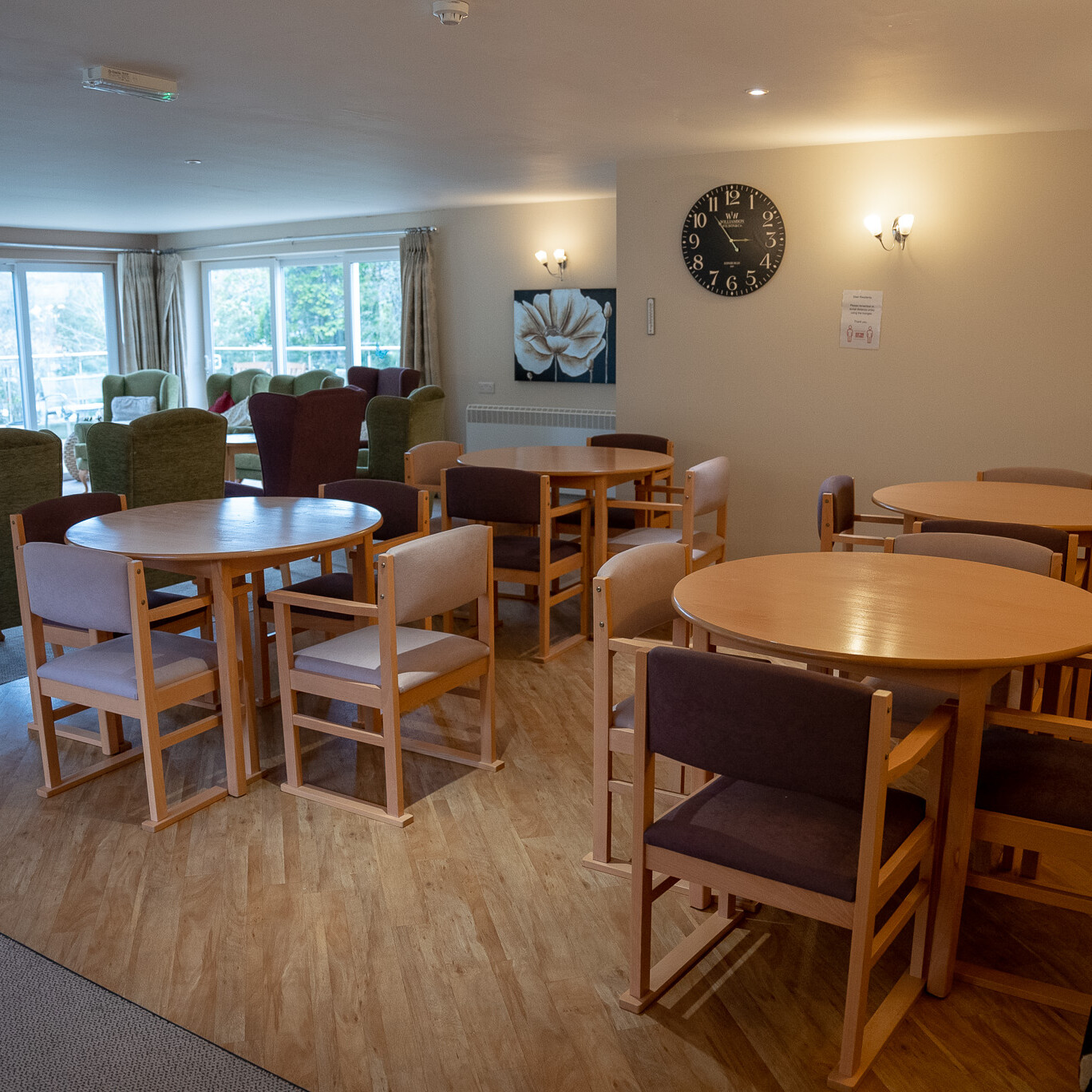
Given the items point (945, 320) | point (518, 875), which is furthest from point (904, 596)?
point (945, 320)

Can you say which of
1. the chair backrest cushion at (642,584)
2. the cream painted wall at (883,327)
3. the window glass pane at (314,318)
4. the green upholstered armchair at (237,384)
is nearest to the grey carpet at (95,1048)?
the chair backrest cushion at (642,584)

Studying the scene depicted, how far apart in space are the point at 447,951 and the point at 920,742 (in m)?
1.18

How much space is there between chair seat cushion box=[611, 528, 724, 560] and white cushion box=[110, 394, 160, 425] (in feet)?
21.6

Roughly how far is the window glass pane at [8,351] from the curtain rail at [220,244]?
43 cm

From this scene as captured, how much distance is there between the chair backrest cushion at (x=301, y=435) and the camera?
593cm

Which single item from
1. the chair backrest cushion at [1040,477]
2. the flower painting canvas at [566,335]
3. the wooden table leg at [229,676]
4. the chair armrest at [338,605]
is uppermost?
the flower painting canvas at [566,335]

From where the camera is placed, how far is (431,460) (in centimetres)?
507

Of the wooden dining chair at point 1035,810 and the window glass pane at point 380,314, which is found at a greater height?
the window glass pane at point 380,314

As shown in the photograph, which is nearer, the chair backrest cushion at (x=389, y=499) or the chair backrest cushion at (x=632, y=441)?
the chair backrest cushion at (x=389, y=499)

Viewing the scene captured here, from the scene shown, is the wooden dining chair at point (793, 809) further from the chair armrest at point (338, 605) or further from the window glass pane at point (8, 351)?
the window glass pane at point (8, 351)

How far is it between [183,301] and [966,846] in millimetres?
11173

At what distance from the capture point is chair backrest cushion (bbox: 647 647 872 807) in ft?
5.18

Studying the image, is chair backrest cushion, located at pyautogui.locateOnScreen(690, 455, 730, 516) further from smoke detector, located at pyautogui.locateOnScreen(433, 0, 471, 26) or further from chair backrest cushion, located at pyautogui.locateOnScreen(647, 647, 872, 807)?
chair backrest cushion, located at pyautogui.locateOnScreen(647, 647, 872, 807)

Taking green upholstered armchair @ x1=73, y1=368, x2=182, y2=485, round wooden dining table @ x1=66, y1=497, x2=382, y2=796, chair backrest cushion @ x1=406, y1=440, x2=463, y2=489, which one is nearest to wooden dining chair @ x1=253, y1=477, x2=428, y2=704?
round wooden dining table @ x1=66, y1=497, x2=382, y2=796
